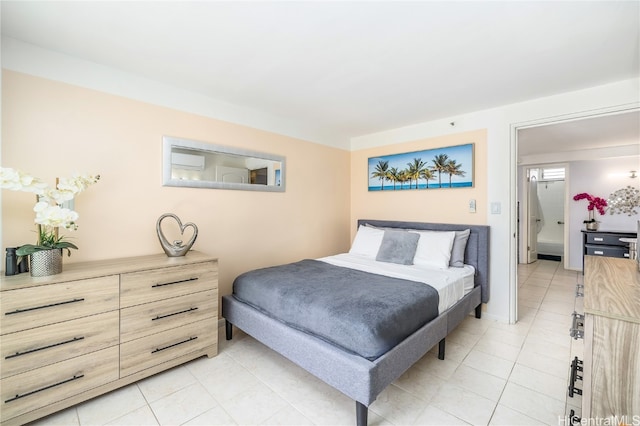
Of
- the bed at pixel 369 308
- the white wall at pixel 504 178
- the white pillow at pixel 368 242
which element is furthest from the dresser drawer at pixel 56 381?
the white wall at pixel 504 178

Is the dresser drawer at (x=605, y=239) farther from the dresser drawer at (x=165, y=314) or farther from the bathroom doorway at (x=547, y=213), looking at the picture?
the dresser drawer at (x=165, y=314)

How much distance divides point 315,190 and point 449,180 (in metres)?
1.70

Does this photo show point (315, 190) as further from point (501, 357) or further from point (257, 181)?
point (501, 357)

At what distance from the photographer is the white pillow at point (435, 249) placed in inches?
115

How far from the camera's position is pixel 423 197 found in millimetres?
Result: 3664

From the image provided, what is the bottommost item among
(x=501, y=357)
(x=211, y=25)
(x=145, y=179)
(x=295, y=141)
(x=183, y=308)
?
(x=501, y=357)

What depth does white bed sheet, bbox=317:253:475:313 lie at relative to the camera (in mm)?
2375

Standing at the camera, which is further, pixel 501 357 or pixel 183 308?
pixel 501 357

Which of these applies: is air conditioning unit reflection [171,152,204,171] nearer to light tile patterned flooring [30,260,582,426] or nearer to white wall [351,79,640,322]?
light tile patterned flooring [30,260,582,426]

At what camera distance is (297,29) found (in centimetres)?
173

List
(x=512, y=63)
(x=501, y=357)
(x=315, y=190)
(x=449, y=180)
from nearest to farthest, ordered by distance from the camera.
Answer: (x=512, y=63) → (x=501, y=357) → (x=449, y=180) → (x=315, y=190)

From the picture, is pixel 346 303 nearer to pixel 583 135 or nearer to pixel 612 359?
pixel 612 359

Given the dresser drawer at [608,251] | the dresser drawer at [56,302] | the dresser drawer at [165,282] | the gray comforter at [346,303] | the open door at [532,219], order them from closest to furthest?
the dresser drawer at [56,302]
the gray comforter at [346,303]
the dresser drawer at [165,282]
the dresser drawer at [608,251]
the open door at [532,219]

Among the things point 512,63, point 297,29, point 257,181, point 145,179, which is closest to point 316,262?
point 257,181
